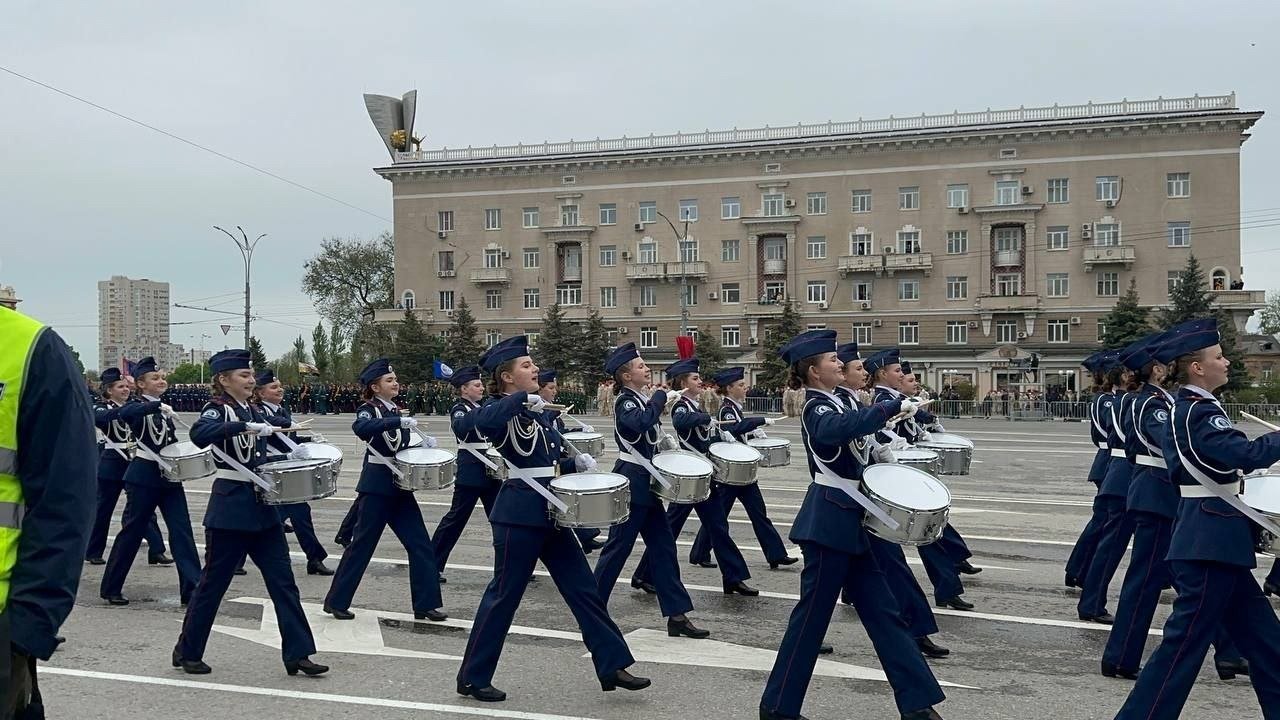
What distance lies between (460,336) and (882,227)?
84.4 ft

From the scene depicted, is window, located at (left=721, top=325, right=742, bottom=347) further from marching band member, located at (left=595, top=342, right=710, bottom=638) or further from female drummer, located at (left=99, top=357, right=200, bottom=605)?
marching band member, located at (left=595, top=342, right=710, bottom=638)

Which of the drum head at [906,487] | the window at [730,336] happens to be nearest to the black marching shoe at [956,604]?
the drum head at [906,487]

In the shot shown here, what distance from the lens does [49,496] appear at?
314 cm

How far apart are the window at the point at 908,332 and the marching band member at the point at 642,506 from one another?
190 ft

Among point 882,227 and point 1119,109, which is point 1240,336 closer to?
point 1119,109

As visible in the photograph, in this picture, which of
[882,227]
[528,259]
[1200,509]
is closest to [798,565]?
[1200,509]

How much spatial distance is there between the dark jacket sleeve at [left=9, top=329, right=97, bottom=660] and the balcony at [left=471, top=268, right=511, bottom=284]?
68824 millimetres

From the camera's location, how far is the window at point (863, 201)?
6481 cm

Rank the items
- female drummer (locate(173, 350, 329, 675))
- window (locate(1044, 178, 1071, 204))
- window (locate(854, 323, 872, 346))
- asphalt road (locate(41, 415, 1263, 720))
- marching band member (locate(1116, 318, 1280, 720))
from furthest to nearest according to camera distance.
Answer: window (locate(854, 323, 872, 346)) < window (locate(1044, 178, 1071, 204)) < female drummer (locate(173, 350, 329, 675)) < asphalt road (locate(41, 415, 1263, 720)) < marching band member (locate(1116, 318, 1280, 720))

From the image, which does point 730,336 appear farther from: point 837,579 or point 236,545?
point 837,579

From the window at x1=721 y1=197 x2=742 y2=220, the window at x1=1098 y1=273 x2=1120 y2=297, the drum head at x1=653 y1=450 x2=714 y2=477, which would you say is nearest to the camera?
the drum head at x1=653 y1=450 x2=714 y2=477

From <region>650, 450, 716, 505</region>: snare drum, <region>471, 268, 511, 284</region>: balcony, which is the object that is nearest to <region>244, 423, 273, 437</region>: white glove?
<region>650, 450, 716, 505</region>: snare drum

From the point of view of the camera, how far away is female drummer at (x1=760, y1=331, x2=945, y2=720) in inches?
218

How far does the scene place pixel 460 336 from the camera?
6569 cm
